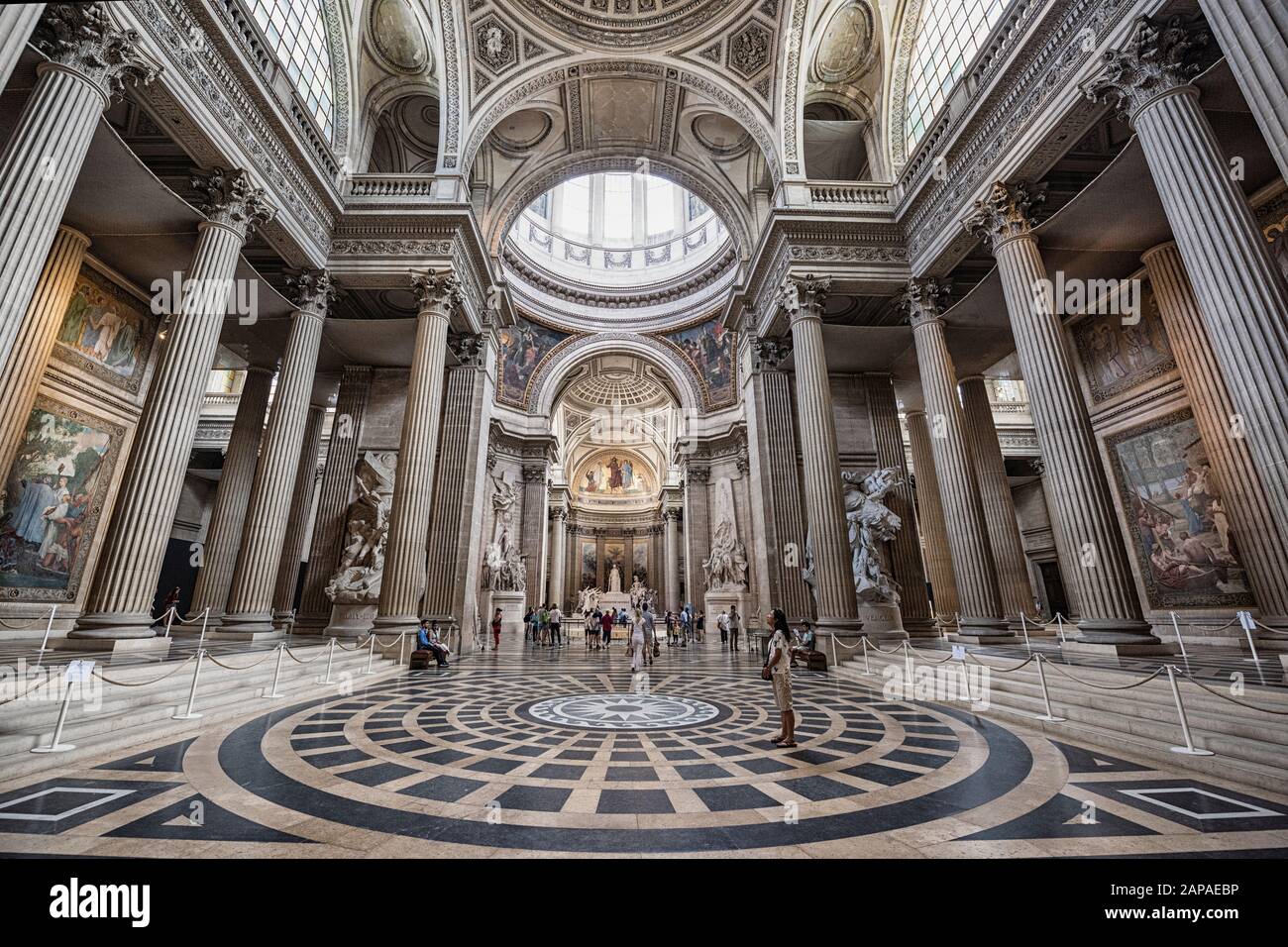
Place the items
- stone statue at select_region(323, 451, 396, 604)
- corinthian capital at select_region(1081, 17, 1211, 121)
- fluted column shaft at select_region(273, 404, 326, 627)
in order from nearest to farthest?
corinthian capital at select_region(1081, 17, 1211, 121) < stone statue at select_region(323, 451, 396, 604) < fluted column shaft at select_region(273, 404, 326, 627)

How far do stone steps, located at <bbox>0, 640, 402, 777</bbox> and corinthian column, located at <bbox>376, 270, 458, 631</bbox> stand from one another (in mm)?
2280

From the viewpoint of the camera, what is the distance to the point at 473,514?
1290cm

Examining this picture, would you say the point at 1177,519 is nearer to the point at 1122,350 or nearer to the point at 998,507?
the point at 998,507

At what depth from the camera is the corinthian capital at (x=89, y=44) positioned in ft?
18.6

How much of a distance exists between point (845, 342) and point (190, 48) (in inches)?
526

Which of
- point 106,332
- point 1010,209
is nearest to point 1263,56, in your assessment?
point 1010,209

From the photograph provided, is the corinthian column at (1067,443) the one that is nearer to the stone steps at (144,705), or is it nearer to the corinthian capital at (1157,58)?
the corinthian capital at (1157,58)

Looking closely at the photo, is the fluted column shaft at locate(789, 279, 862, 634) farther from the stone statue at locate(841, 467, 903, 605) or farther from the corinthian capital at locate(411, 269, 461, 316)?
the corinthian capital at locate(411, 269, 461, 316)

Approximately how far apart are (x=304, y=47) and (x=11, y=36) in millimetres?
7650

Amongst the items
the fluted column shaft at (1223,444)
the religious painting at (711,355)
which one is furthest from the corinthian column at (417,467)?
the religious painting at (711,355)

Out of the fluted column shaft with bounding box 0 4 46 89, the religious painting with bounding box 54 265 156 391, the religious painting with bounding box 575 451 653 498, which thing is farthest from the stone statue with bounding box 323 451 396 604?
the religious painting with bounding box 575 451 653 498

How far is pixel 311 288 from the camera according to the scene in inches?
421

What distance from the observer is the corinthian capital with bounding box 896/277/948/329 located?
10.8 metres
